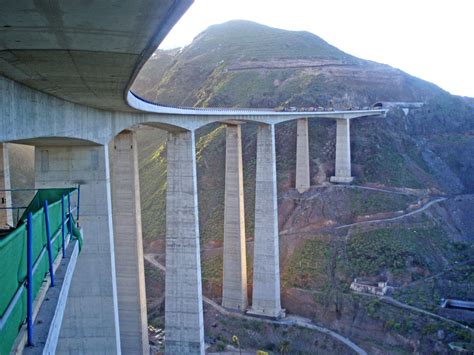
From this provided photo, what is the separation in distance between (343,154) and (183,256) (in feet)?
112

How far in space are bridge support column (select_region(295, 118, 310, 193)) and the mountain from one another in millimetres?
1373

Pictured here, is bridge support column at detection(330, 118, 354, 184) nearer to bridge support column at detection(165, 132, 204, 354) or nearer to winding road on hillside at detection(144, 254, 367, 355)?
winding road on hillside at detection(144, 254, 367, 355)

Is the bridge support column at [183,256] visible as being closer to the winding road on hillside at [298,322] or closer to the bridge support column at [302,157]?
the winding road on hillside at [298,322]

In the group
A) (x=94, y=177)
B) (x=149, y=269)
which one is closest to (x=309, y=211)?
(x=149, y=269)

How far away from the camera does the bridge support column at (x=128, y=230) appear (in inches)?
1176

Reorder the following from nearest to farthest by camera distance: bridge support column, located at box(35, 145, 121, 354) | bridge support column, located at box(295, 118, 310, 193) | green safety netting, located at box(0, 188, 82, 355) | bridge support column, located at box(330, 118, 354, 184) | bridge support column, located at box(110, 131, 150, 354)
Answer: green safety netting, located at box(0, 188, 82, 355)
bridge support column, located at box(35, 145, 121, 354)
bridge support column, located at box(110, 131, 150, 354)
bridge support column, located at box(295, 118, 310, 193)
bridge support column, located at box(330, 118, 354, 184)

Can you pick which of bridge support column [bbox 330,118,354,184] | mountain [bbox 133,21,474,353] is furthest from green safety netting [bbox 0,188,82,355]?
bridge support column [bbox 330,118,354,184]

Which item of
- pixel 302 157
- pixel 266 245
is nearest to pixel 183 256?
pixel 266 245

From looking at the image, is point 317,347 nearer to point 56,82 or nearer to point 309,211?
point 309,211

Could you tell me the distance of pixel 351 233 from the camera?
2103 inches

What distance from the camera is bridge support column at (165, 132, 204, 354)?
31.7 m

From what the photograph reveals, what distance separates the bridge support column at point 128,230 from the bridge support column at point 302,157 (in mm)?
30970

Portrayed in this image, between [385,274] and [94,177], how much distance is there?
105 feet

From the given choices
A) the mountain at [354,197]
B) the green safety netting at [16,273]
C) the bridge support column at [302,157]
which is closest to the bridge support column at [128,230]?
the mountain at [354,197]
